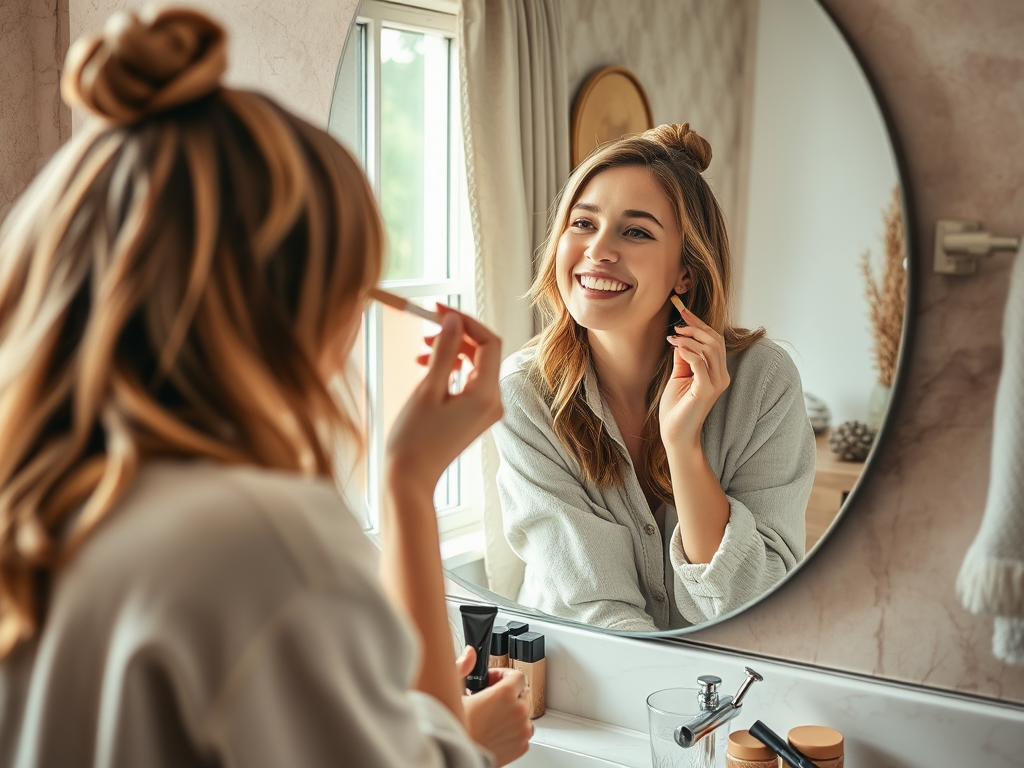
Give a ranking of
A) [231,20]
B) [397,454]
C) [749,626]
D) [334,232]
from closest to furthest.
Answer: [334,232]
[397,454]
[749,626]
[231,20]

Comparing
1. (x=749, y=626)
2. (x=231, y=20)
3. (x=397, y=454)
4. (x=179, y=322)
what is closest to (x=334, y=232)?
(x=179, y=322)

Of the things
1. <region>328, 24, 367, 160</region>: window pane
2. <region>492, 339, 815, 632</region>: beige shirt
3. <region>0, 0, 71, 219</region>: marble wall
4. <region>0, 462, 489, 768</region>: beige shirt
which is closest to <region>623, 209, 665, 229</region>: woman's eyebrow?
<region>492, 339, 815, 632</region>: beige shirt

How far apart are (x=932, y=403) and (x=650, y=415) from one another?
283mm

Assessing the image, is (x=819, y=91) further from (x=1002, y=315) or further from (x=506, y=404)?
(x=506, y=404)

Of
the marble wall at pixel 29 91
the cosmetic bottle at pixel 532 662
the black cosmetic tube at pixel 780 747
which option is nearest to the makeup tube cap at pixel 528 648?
the cosmetic bottle at pixel 532 662

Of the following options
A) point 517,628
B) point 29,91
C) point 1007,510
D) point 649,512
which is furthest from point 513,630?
point 29,91

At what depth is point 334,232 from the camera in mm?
595

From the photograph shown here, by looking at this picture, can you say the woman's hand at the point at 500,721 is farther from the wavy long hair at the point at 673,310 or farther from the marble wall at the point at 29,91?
the marble wall at the point at 29,91

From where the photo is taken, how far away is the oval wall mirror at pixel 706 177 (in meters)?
0.95

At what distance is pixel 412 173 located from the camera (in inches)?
49.4

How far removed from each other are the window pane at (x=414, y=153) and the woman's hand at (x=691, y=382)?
13.3 inches

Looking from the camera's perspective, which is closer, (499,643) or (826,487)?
(826,487)

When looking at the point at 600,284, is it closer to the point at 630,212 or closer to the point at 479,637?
the point at 630,212

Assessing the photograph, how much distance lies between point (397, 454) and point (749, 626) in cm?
48
